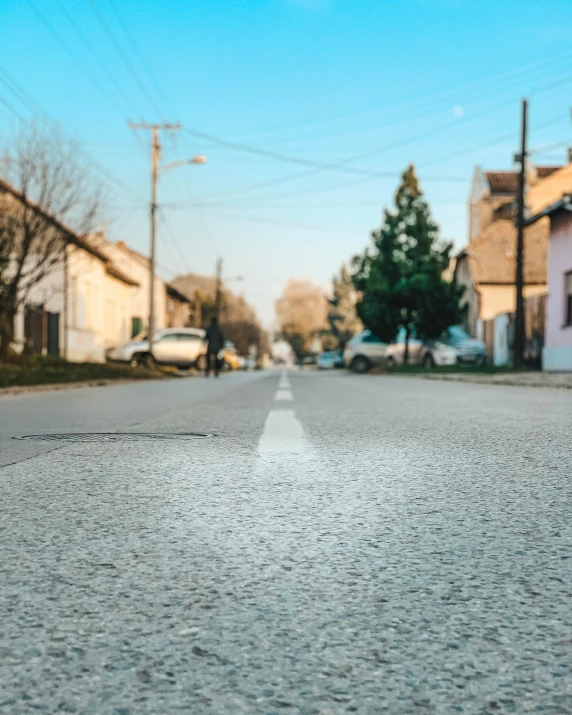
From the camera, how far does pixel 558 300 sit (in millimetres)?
26656

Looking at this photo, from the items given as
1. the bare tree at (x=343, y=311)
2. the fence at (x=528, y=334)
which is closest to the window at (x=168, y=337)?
the fence at (x=528, y=334)

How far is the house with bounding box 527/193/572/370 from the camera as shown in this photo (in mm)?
25703

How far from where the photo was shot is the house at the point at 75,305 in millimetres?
25203

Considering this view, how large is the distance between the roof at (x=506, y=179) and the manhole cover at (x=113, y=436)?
50102 millimetres

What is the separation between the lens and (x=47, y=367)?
77.6 feet

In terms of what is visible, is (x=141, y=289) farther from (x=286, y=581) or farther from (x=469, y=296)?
(x=286, y=581)

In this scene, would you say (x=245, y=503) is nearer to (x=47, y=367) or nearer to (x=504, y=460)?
(x=504, y=460)

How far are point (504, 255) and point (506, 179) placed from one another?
33.6 ft

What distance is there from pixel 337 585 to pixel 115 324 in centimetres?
4683

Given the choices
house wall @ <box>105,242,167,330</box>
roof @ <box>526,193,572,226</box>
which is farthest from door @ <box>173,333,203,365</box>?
house wall @ <box>105,242,167,330</box>

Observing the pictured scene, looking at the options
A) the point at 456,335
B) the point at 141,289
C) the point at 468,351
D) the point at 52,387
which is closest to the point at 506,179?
the point at 456,335

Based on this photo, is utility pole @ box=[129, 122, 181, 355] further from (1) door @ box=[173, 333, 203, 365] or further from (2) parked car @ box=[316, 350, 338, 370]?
(2) parked car @ box=[316, 350, 338, 370]

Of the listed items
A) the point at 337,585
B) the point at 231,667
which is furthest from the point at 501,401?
the point at 231,667

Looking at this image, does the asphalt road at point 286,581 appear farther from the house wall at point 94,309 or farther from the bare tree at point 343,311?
the bare tree at point 343,311
